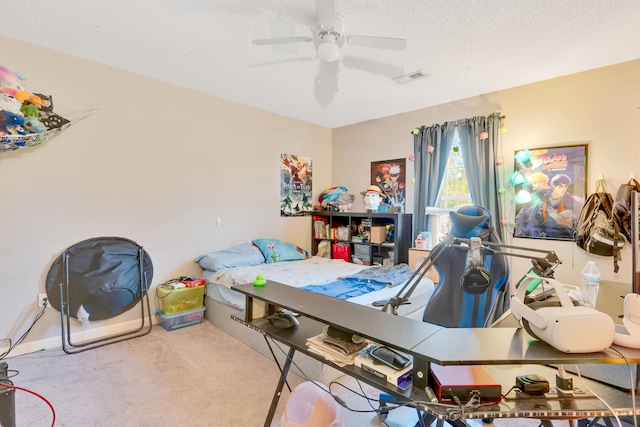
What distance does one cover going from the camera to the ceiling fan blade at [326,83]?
298 cm

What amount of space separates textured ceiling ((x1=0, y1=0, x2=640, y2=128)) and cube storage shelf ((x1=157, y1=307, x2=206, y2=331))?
2509 mm

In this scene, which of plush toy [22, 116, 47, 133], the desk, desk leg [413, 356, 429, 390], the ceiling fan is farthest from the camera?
plush toy [22, 116, 47, 133]

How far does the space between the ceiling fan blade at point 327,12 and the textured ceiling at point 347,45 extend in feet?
0.78

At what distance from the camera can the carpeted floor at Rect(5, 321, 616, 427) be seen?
1842 mm

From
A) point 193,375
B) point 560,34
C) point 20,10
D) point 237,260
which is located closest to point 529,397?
point 193,375

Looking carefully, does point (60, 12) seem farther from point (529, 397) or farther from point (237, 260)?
point (529, 397)

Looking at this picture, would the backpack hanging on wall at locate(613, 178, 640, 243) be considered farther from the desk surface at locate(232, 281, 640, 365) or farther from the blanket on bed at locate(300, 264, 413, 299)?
the desk surface at locate(232, 281, 640, 365)

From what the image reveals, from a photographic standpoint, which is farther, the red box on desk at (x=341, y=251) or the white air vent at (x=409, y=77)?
the red box on desk at (x=341, y=251)

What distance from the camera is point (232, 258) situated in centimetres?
357

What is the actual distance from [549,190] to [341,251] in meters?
2.69

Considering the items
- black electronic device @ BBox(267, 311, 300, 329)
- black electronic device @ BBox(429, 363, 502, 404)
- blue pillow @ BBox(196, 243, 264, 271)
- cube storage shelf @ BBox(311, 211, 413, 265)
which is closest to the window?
cube storage shelf @ BBox(311, 211, 413, 265)

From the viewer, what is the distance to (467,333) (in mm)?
1080

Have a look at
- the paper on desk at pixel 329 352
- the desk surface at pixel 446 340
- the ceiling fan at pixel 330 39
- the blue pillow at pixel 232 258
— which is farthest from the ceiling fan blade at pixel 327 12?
the blue pillow at pixel 232 258

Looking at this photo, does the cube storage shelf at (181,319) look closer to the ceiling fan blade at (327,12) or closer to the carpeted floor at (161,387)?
the carpeted floor at (161,387)
